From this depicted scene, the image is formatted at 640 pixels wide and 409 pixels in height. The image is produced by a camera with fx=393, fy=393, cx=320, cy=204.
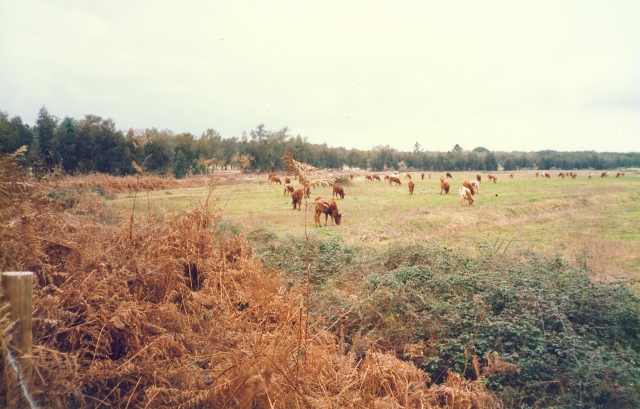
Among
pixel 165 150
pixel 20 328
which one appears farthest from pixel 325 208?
pixel 165 150

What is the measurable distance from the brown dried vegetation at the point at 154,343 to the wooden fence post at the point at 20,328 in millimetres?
102

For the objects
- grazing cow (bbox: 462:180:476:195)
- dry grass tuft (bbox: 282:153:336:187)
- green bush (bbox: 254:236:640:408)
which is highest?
dry grass tuft (bbox: 282:153:336:187)

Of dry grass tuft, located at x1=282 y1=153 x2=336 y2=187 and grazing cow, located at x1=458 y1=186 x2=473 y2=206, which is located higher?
dry grass tuft, located at x1=282 y1=153 x2=336 y2=187

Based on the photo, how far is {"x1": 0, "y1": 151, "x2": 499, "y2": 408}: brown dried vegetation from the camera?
3.87m

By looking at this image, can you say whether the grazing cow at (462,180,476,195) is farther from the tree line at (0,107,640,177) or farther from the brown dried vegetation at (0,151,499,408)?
→ the brown dried vegetation at (0,151,499,408)

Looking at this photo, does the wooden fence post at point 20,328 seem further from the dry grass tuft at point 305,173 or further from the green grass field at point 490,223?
the green grass field at point 490,223

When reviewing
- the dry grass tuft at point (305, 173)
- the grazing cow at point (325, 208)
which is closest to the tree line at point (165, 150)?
the grazing cow at point (325, 208)

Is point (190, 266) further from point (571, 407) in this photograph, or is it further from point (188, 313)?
point (571, 407)

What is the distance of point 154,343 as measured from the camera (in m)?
4.55

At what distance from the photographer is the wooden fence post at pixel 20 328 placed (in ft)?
9.62

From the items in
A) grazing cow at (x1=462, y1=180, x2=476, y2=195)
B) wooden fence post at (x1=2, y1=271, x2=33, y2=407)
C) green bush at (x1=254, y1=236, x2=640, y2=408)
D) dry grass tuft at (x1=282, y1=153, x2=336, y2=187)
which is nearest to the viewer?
wooden fence post at (x1=2, y1=271, x2=33, y2=407)

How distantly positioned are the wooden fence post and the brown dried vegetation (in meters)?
0.10

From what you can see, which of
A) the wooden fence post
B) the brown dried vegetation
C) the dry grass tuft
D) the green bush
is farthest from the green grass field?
the wooden fence post

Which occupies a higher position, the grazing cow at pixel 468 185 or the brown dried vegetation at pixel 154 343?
the grazing cow at pixel 468 185
